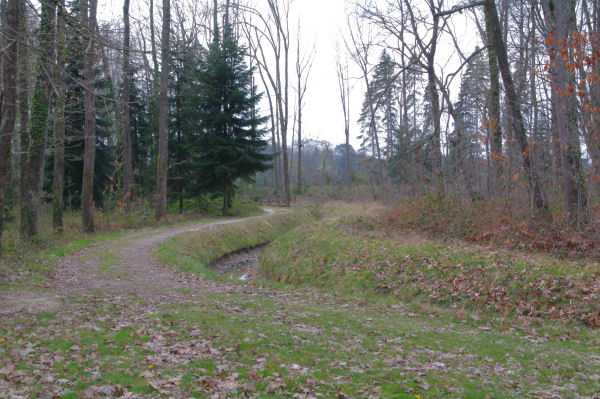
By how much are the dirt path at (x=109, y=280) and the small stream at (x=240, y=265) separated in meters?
3.00

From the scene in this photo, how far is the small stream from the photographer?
1614cm

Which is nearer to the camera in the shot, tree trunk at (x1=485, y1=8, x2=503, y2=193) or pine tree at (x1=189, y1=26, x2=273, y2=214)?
tree trunk at (x1=485, y1=8, x2=503, y2=193)

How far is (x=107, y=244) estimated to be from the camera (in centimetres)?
1549

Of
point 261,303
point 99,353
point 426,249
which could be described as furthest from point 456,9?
point 99,353

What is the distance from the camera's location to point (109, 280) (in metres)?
10.4

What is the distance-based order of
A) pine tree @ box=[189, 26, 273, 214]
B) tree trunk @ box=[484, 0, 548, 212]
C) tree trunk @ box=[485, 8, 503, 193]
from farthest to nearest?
pine tree @ box=[189, 26, 273, 214], tree trunk @ box=[485, 8, 503, 193], tree trunk @ box=[484, 0, 548, 212]

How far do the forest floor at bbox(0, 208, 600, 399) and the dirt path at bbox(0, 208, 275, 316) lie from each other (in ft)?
0.26

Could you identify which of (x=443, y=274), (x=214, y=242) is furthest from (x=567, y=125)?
(x=214, y=242)

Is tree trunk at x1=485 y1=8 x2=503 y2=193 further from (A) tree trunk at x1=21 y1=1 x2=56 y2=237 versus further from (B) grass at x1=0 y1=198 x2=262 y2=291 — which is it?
(A) tree trunk at x1=21 y1=1 x2=56 y2=237

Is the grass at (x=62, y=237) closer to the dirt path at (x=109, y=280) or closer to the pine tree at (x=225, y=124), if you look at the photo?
the dirt path at (x=109, y=280)

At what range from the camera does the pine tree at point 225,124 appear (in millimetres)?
27719

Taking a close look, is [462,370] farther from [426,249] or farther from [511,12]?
[511,12]

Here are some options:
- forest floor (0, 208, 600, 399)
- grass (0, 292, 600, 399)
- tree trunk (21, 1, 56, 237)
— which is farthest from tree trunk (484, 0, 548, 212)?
tree trunk (21, 1, 56, 237)

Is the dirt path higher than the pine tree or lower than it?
lower
